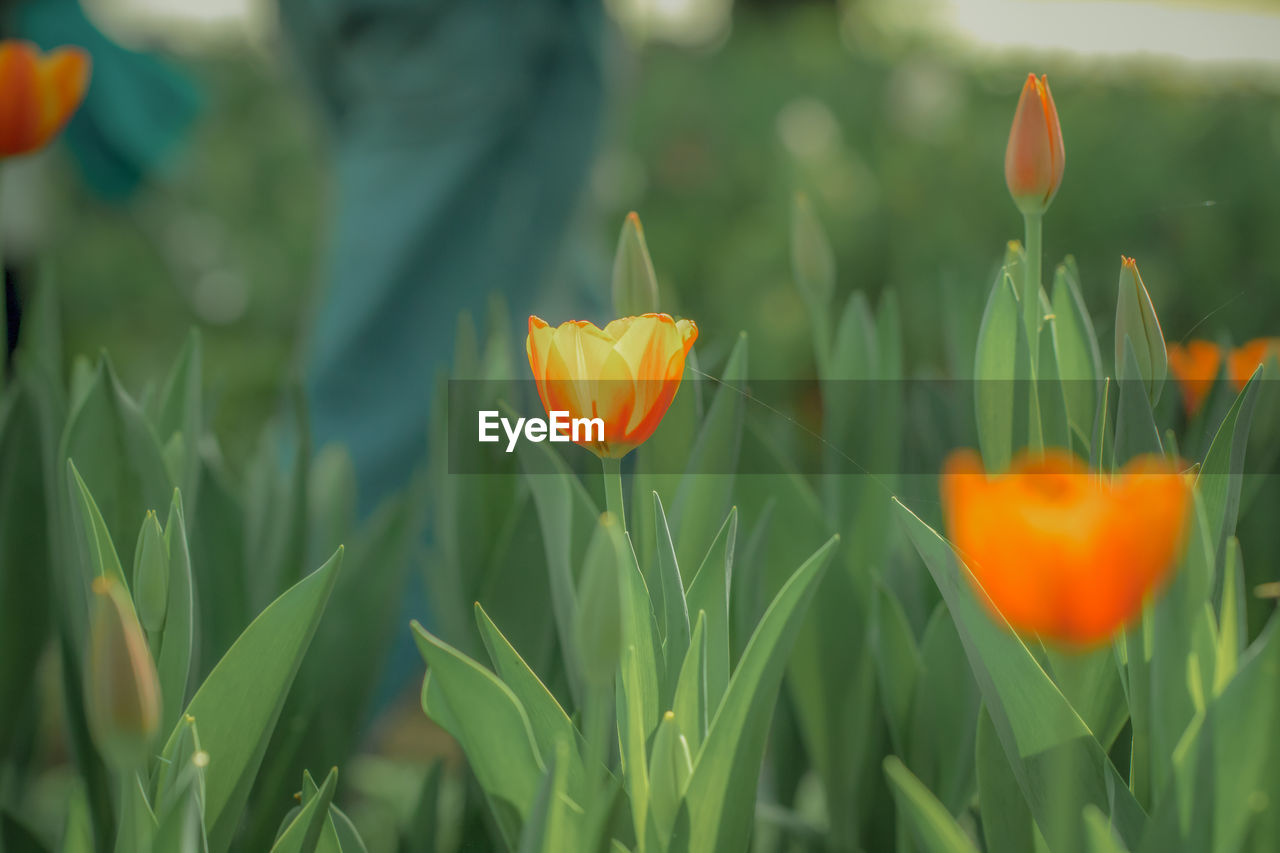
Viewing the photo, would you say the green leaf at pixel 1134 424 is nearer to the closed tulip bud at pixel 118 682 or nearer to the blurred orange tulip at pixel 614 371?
the blurred orange tulip at pixel 614 371

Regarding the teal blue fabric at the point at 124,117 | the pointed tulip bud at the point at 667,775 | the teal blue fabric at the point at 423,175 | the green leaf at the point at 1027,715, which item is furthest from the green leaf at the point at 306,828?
the teal blue fabric at the point at 124,117

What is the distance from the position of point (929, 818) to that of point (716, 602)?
0.34 feet

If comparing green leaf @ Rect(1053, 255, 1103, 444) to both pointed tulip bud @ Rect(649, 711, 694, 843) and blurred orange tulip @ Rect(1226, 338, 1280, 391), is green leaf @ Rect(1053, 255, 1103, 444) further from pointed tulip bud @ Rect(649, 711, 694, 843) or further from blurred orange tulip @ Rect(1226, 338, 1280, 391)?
pointed tulip bud @ Rect(649, 711, 694, 843)

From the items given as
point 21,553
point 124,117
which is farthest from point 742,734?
point 124,117

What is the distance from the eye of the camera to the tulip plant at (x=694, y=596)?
1.06 feet

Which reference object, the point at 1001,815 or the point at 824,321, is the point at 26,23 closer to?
the point at 824,321

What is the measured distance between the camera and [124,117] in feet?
5.44

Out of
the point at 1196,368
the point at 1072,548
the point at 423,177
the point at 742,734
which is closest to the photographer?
the point at 1072,548

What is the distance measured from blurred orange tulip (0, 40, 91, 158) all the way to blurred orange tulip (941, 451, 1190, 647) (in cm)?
49

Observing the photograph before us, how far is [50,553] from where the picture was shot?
21.2 inches

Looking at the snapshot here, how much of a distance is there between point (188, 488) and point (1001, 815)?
0.36m

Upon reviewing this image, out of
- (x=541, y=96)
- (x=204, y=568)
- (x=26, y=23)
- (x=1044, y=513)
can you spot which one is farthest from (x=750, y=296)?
(x=1044, y=513)

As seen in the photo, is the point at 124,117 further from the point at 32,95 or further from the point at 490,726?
the point at 490,726

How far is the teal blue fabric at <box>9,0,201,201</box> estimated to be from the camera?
161 centimetres
